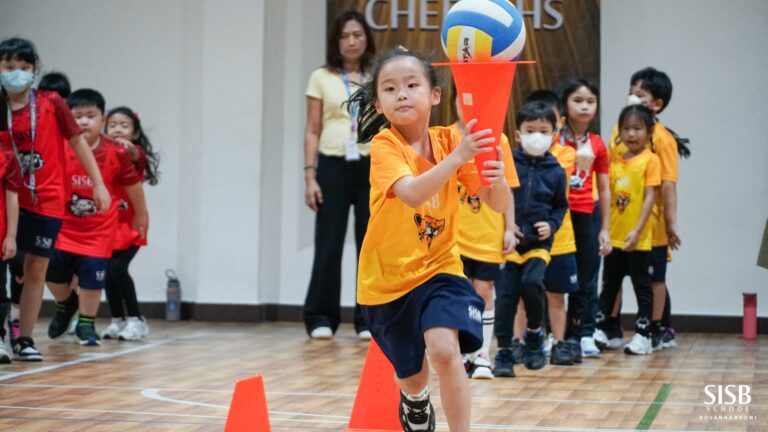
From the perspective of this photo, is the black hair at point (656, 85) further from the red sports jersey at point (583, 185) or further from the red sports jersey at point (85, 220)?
the red sports jersey at point (85, 220)

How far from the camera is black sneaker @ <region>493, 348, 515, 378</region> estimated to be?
5.43 m

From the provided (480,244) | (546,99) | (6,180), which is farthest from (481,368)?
(6,180)

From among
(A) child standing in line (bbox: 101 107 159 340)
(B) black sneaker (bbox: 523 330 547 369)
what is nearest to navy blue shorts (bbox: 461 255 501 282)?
(B) black sneaker (bbox: 523 330 547 369)

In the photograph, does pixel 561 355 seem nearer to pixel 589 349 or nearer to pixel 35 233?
pixel 589 349

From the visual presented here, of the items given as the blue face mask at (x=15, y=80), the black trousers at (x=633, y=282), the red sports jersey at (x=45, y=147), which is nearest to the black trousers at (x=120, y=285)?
the red sports jersey at (x=45, y=147)

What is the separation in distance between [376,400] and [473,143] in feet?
4.40

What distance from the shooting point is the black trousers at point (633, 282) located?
6.67 metres

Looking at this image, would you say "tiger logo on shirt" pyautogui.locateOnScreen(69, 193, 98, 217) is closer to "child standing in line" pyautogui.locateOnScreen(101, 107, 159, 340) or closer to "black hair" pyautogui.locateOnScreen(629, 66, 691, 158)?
"child standing in line" pyautogui.locateOnScreen(101, 107, 159, 340)

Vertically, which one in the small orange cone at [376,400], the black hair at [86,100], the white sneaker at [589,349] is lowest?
the white sneaker at [589,349]

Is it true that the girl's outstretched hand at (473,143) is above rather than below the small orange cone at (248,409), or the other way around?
above

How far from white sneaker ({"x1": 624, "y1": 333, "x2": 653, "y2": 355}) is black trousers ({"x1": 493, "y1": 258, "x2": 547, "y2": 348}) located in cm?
114

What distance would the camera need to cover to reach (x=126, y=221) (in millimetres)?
7215

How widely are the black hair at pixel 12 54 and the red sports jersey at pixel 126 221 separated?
142 cm

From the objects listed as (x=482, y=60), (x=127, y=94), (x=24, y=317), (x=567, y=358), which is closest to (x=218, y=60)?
(x=127, y=94)
